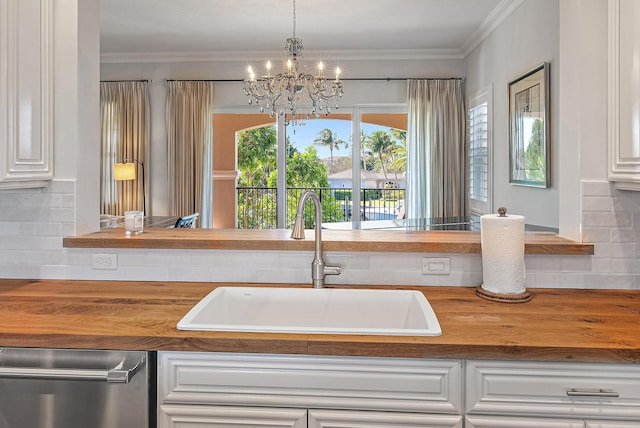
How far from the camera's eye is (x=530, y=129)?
3.57 meters

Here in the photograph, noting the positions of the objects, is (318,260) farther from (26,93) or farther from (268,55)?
(268,55)

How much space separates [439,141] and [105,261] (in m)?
4.46

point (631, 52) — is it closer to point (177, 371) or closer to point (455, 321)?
point (455, 321)

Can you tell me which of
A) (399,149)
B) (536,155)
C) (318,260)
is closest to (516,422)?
(318,260)

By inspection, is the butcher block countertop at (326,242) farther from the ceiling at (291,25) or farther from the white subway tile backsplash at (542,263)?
the ceiling at (291,25)

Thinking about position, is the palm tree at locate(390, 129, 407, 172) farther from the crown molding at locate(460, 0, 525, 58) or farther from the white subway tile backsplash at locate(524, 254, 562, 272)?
the white subway tile backsplash at locate(524, 254, 562, 272)

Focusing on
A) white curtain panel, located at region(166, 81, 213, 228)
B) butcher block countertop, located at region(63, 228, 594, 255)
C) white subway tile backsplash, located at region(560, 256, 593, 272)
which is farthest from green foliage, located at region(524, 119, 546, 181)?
white curtain panel, located at region(166, 81, 213, 228)

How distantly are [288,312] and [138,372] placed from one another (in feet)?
1.95

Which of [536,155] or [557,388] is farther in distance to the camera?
[536,155]

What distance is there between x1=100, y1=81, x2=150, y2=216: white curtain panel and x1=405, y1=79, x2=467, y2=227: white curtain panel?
3.22m

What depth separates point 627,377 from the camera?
1.19m

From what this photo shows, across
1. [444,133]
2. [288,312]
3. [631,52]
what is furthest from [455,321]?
[444,133]

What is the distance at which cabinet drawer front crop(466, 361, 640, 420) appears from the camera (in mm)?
1195

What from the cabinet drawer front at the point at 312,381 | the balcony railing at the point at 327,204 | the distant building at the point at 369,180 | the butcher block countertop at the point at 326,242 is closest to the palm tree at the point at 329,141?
the distant building at the point at 369,180
